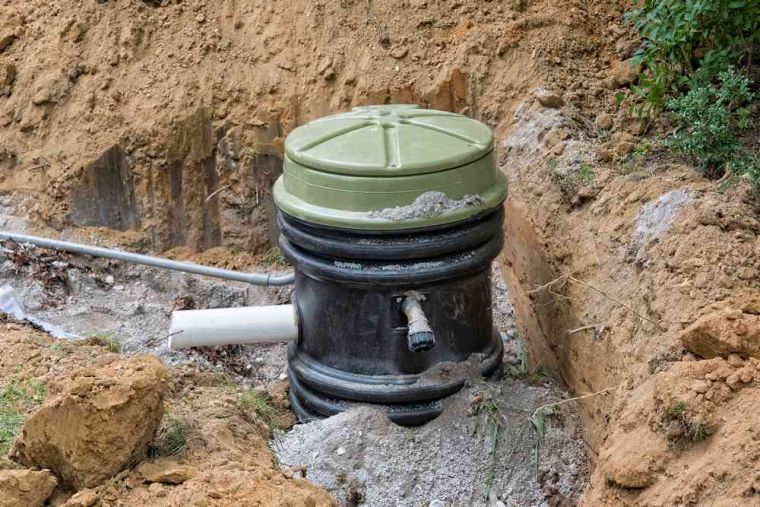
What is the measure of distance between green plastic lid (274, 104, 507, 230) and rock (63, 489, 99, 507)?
132 cm

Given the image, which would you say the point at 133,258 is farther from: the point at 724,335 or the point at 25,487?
the point at 724,335

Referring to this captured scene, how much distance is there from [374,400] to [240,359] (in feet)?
4.61

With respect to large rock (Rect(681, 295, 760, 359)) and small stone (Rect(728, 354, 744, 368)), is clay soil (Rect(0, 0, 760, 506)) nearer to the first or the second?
large rock (Rect(681, 295, 760, 359))

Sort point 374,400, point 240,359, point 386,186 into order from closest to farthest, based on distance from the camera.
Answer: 1. point 386,186
2. point 374,400
3. point 240,359

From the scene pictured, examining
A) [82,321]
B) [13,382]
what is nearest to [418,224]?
[13,382]

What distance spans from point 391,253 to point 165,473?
3.92 feet

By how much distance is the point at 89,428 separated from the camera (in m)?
2.44

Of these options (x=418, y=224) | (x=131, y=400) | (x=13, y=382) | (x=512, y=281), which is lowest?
(x=512, y=281)

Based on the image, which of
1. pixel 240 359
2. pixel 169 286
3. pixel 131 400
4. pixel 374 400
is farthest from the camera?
pixel 169 286

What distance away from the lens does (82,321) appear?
4859mm

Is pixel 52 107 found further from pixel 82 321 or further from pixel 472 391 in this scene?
pixel 472 391

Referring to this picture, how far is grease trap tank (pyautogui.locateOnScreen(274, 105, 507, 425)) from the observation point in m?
3.18

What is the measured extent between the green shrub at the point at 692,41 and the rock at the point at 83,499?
326cm

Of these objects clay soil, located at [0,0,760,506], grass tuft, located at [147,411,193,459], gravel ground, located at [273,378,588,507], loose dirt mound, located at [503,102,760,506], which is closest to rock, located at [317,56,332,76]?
clay soil, located at [0,0,760,506]
